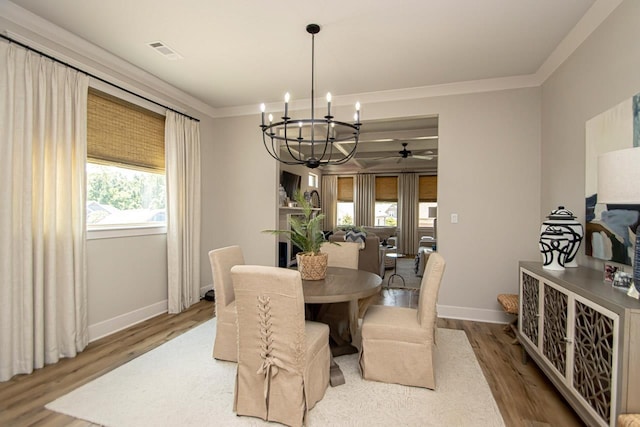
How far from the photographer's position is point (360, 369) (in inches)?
92.6

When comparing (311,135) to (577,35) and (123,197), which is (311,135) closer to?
(123,197)

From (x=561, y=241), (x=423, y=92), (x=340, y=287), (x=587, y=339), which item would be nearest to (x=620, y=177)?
(x=587, y=339)

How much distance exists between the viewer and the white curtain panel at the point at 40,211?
2.25 meters

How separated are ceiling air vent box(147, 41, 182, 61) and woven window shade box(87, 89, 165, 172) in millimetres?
706

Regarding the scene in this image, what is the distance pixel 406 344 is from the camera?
217 centimetres

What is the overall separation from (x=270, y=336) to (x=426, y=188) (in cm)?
856

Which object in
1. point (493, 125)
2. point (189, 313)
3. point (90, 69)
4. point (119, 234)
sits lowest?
point (189, 313)

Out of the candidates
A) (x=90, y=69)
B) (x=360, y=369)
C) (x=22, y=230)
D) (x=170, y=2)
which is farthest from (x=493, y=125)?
(x=22, y=230)

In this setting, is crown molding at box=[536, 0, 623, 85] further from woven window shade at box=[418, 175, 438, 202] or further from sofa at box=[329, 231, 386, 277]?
woven window shade at box=[418, 175, 438, 202]

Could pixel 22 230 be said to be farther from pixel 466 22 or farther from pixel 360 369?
pixel 466 22

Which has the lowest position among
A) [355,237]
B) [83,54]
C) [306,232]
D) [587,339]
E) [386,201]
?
[587,339]

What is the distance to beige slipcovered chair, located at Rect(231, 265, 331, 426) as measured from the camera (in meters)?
1.71

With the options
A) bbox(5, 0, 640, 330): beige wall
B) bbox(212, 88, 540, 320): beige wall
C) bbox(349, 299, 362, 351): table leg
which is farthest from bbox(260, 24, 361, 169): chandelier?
bbox(349, 299, 362, 351): table leg

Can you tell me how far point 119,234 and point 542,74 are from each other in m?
4.70
